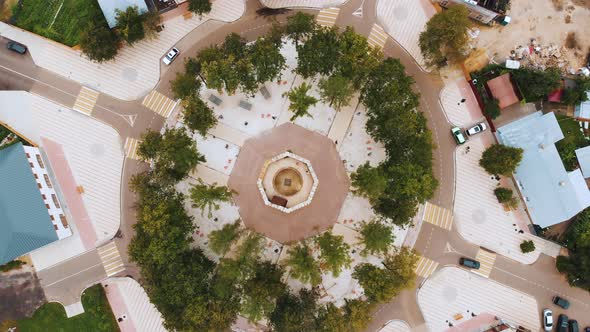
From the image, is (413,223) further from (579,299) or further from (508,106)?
(579,299)

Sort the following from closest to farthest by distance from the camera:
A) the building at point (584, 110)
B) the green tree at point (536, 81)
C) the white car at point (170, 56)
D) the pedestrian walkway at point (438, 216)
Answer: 1. the green tree at point (536, 81)
2. the building at point (584, 110)
3. the pedestrian walkway at point (438, 216)
4. the white car at point (170, 56)

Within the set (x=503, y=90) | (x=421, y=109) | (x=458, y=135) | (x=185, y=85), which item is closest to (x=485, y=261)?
(x=458, y=135)

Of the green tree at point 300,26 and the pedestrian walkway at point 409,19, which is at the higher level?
the green tree at point 300,26

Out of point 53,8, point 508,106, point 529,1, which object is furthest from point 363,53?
point 53,8

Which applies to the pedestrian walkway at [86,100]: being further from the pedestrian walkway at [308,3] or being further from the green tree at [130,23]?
the pedestrian walkway at [308,3]

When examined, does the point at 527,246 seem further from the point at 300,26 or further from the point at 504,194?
the point at 300,26

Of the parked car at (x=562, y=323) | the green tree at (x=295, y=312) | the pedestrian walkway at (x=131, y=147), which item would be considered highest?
the pedestrian walkway at (x=131, y=147)

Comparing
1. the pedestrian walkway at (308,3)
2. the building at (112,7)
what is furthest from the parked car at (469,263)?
the building at (112,7)
